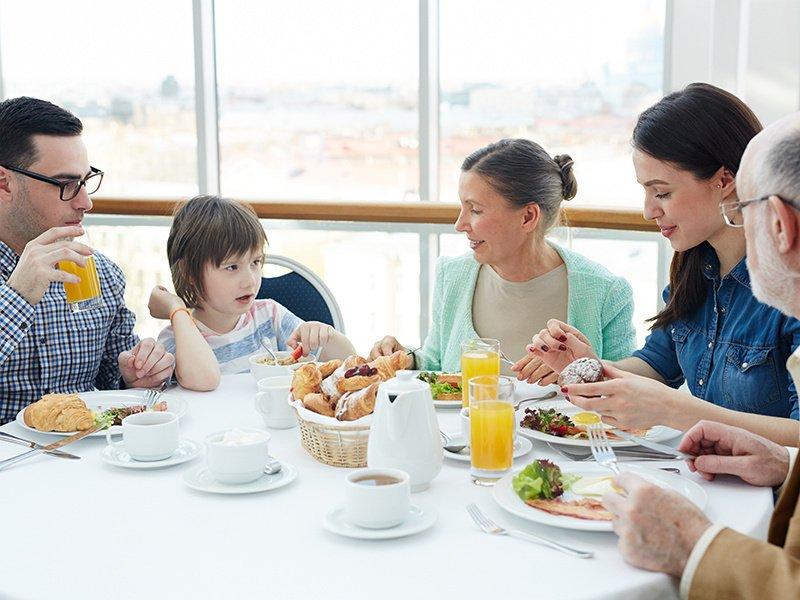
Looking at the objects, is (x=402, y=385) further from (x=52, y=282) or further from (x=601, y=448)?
(x=52, y=282)

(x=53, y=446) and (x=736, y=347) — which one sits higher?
(x=736, y=347)

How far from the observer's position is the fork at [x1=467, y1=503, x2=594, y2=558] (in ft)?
3.90

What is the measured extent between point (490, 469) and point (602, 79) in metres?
2.62

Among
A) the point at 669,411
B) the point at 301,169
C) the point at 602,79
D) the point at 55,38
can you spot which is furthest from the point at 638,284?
the point at 55,38

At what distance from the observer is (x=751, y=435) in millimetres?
1472

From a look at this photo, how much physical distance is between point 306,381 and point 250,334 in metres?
0.98

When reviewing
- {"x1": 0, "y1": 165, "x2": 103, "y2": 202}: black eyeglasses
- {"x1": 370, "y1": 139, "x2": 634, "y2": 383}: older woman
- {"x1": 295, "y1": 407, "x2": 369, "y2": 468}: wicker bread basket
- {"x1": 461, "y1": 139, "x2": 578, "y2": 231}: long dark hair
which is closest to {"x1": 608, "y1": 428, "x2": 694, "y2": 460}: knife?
{"x1": 295, "y1": 407, "x2": 369, "y2": 468}: wicker bread basket

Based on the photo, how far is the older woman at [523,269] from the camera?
99.1 inches

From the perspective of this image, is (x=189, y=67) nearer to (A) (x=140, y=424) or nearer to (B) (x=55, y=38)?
(B) (x=55, y=38)

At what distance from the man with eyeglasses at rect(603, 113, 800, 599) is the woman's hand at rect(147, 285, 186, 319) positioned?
1.29 metres

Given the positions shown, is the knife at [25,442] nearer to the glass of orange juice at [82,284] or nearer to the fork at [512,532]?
the glass of orange juice at [82,284]

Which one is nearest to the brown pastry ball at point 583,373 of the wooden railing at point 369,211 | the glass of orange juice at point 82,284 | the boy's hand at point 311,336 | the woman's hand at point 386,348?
the woman's hand at point 386,348

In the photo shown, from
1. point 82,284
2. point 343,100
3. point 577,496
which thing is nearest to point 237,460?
point 577,496

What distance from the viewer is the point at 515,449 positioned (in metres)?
1.60
